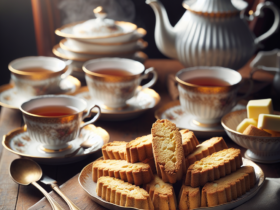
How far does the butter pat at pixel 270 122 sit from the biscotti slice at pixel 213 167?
0.15 m

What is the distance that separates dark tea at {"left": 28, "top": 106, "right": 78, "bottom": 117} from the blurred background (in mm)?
1067

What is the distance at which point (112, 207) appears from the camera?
0.76 m

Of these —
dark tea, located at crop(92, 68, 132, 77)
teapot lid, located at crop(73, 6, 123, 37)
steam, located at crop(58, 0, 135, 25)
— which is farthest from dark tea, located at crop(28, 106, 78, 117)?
steam, located at crop(58, 0, 135, 25)

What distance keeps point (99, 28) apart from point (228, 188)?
1001mm

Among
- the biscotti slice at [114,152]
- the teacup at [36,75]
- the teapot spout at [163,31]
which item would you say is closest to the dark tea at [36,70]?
the teacup at [36,75]

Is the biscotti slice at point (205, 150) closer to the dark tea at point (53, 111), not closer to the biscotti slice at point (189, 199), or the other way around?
the biscotti slice at point (189, 199)

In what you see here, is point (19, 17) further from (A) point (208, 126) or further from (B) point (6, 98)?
(A) point (208, 126)

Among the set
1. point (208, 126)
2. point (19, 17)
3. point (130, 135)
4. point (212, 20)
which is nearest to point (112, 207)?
point (130, 135)

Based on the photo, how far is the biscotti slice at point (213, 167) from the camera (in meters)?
0.78

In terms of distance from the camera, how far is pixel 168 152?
82 cm

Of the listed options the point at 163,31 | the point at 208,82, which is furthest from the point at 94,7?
the point at 208,82

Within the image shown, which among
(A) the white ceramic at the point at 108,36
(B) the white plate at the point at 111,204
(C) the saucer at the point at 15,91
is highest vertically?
(A) the white ceramic at the point at 108,36

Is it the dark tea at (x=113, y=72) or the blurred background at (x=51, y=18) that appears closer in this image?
the dark tea at (x=113, y=72)

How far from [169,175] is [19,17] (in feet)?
5.93
